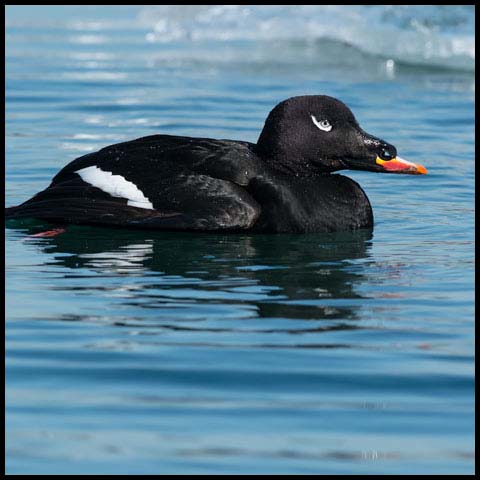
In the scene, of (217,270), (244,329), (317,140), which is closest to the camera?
(244,329)

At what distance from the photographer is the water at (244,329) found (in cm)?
426

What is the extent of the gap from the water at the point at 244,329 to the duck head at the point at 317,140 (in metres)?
0.44

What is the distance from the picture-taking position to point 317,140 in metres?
7.82

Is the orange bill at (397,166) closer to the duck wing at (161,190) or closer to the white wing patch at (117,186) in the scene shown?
the duck wing at (161,190)

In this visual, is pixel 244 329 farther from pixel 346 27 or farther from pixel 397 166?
pixel 346 27

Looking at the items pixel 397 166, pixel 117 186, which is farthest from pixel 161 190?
pixel 397 166

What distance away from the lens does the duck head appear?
25.6 feet

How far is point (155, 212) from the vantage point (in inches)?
294

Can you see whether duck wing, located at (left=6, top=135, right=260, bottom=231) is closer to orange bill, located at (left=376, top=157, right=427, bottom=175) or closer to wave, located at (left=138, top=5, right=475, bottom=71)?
orange bill, located at (left=376, top=157, right=427, bottom=175)

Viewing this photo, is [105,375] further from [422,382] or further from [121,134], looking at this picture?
[121,134]

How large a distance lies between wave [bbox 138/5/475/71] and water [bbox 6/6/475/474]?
2.68 meters

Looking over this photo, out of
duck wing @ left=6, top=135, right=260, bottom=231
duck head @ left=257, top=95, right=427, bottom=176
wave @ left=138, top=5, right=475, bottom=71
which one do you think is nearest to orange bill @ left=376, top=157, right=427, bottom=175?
duck head @ left=257, top=95, right=427, bottom=176

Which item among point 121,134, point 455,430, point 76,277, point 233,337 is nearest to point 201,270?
point 76,277

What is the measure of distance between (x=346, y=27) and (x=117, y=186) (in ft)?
29.5
